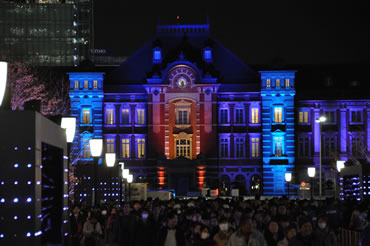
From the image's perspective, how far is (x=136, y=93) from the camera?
79750 mm

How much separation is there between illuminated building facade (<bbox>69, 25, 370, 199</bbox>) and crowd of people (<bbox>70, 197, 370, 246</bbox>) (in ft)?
165

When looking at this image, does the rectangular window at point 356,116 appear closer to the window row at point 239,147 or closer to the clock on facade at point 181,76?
the window row at point 239,147

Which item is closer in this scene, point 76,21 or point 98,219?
point 98,219

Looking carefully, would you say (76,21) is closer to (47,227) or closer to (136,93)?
(136,93)

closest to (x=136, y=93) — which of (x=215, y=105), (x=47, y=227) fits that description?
(x=215, y=105)

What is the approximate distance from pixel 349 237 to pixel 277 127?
→ 5763 centimetres

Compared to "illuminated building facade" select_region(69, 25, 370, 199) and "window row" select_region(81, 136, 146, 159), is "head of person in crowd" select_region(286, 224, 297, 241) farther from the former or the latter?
"window row" select_region(81, 136, 146, 159)

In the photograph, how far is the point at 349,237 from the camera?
2172cm

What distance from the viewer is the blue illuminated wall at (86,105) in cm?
7900

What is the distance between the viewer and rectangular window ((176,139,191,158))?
80688mm

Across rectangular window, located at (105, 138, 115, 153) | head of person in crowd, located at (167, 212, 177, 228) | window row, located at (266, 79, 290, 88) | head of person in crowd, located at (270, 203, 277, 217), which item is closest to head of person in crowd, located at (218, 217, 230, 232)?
head of person in crowd, located at (167, 212, 177, 228)

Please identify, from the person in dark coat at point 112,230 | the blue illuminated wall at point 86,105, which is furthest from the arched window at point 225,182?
the person in dark coat at point 112,230

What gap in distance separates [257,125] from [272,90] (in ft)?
12.6

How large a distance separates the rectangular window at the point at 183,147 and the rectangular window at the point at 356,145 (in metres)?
15.8
